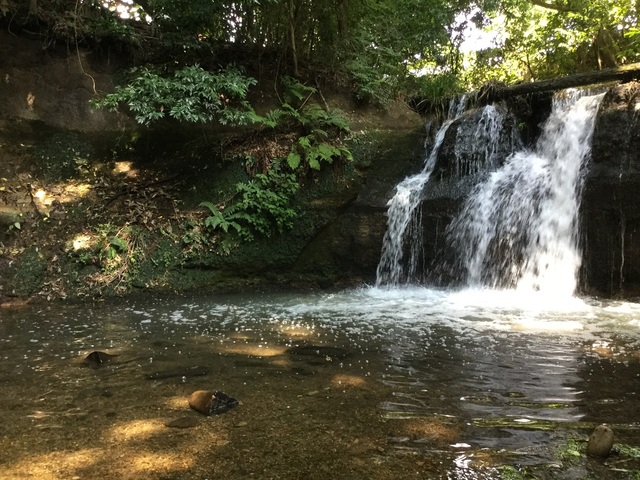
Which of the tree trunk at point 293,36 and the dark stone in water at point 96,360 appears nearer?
the dark stone in water at point 96,360

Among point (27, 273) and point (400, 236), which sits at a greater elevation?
point (400, 236)

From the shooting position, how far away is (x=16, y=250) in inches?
310

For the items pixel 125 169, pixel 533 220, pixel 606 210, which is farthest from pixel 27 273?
pixel 606 210

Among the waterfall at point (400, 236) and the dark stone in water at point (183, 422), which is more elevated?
the waterfall at point (400, 236)

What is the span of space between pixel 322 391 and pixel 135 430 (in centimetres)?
135

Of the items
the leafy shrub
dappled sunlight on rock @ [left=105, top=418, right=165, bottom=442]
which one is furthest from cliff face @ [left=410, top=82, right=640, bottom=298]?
dappled sunlight on rock @ [left=105, top=418, right=165, bottom=442]

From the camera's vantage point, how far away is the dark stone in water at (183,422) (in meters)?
3.01

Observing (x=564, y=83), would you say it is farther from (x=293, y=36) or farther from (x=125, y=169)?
(x=125, y=169)

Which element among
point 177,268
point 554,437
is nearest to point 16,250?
point 177,268

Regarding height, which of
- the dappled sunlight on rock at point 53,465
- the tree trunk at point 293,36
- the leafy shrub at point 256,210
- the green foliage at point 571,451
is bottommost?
the dappled sunlight on rock at point 53,465

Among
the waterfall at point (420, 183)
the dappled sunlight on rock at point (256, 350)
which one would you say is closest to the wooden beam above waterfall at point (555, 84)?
the waterfall at point (420, 183)

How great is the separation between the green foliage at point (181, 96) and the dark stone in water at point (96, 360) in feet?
16.7

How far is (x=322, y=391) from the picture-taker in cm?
362

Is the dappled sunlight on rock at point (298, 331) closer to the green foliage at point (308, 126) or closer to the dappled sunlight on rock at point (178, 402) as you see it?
the dappled sunlight on rock at point (178, 402)
